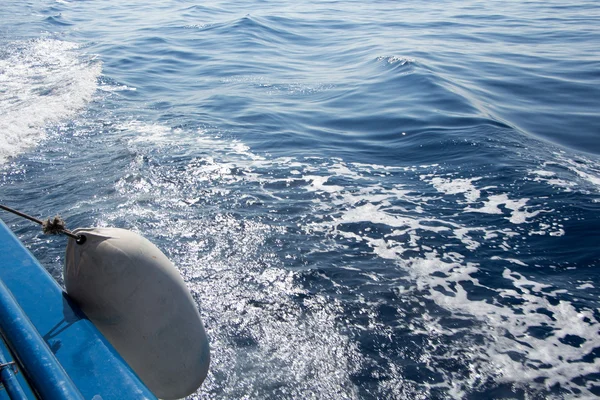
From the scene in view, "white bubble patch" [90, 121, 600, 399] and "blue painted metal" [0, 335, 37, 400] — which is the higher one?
"blue painted metal" [0, 335, 37, 400]

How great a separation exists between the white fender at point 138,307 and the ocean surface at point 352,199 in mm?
576

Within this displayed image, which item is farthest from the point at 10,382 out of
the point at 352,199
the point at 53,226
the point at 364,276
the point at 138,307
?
the point at 352,199

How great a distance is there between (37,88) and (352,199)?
681cm

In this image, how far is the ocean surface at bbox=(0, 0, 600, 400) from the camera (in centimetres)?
319

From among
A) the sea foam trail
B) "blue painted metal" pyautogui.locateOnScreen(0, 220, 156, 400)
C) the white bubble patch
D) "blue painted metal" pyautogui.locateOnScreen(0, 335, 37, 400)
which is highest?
"blue painted metal" pyautogui.locateOnScreen(0, 335, 37, 400)

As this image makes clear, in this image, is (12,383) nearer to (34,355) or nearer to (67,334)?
(34,355)

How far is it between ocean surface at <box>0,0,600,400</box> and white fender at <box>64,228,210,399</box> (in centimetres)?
58

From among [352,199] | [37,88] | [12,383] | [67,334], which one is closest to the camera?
[12,383]

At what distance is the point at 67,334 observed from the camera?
6.97 ft

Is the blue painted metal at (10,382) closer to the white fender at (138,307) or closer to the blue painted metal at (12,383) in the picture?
the blue painted metal at (12,383)

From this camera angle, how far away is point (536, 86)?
9117 millimetres

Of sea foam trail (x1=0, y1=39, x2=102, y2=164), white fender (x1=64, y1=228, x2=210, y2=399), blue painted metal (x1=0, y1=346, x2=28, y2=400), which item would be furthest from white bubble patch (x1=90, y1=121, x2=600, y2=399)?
sea foam trail (x1=0, y1=39, x2=102, y2=164)

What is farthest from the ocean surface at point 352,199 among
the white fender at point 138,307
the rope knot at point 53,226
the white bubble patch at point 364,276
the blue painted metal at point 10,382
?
the blue painted metal at point 10,382

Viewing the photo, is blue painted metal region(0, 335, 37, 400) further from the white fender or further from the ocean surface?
the ocean surface
